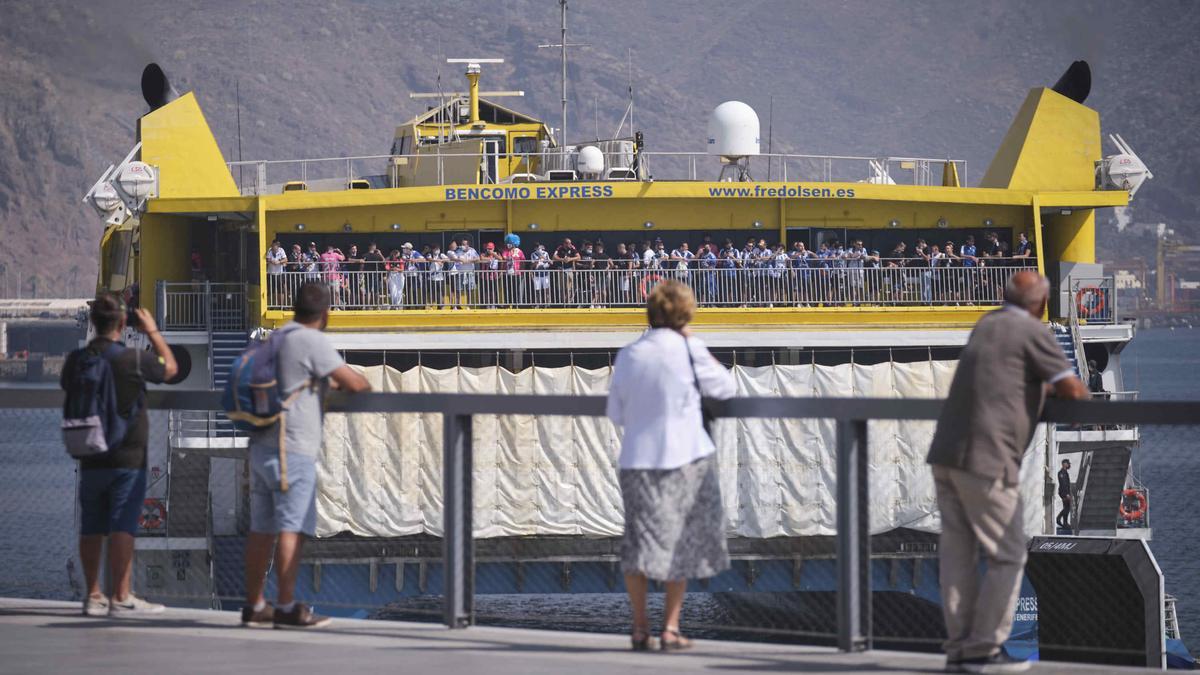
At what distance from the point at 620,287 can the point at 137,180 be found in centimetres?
879

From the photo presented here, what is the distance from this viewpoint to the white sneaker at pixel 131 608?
910 cm

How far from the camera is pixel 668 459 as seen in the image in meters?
7.90

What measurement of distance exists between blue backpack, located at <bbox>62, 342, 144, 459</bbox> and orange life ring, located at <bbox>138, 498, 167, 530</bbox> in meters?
3.63

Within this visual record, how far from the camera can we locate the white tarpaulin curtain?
333 inches

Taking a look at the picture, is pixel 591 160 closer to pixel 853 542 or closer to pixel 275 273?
pixel 275 273

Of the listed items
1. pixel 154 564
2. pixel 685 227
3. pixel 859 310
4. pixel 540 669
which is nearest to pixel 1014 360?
pixel 540 669

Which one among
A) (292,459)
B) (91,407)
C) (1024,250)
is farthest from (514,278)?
(292,459)

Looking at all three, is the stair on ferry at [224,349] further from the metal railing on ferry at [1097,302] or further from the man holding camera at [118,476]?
the man holding camera at [118,476]

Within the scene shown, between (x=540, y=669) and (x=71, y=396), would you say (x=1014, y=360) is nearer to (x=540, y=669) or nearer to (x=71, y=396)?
(x=540, y=669)

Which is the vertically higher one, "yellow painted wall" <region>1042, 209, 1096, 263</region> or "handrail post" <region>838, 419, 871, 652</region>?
"yellow painted wall" <region>1042, 209, 1096, 263</region>

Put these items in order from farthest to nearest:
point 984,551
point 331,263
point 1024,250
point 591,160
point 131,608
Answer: point 591,160, point 1024,250, point 331,263, point 131,608, point 984,551

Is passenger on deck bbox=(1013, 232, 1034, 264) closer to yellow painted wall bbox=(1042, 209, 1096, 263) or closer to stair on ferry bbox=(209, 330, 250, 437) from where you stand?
yellow painted wall bbox=(1042, 209, 1096, 263)

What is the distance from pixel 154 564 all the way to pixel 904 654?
5072mm

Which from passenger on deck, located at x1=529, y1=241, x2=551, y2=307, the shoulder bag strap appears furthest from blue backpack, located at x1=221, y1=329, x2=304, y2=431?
passenger on deck, located at x1=529, y1=241, x2=551, y2=307
